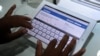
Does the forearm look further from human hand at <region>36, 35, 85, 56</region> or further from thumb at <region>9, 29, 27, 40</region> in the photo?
human hand at <region>36, 35, 85, 56</region>

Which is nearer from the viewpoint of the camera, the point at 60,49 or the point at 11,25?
the point at 60,49

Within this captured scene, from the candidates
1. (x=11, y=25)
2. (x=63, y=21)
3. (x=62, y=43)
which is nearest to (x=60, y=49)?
(x=62, y=43)

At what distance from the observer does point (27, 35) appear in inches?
30.9

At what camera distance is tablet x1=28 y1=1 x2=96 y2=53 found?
28.8 inches

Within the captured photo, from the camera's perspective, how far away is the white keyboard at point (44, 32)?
0.75m

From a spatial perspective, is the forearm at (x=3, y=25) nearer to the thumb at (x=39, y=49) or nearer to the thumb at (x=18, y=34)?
the thumb at (x=18, y=34)

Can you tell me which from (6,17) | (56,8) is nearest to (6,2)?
(6,17)

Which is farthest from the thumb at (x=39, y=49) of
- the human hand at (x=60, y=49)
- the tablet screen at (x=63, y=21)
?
the tablet screen at (x=63, y=21)

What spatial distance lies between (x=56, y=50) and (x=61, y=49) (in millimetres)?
19

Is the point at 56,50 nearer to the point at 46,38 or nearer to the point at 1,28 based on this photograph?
the point at 46,38

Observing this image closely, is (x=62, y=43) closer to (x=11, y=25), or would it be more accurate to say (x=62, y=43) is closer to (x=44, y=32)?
(x=44, y=32)

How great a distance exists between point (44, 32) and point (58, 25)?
6 centimetres

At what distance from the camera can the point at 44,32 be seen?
30.5 inches

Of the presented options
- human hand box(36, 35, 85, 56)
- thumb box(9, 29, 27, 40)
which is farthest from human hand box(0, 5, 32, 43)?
human hand box(36, 35, 85, 56)
